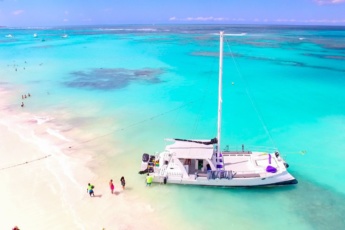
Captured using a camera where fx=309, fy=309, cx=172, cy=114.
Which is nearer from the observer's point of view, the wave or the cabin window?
the cabin window

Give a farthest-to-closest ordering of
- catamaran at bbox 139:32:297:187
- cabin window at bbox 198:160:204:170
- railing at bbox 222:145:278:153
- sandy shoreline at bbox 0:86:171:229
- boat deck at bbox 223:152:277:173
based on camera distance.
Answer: railing at bbox 222:145:278:153, boat deck at bbox 223:152:277:173, cabin window at bbox 198:160:204:170, catamaran at bbox 139:32:297:187, sandy shoreline at bbox 0:86:171:229

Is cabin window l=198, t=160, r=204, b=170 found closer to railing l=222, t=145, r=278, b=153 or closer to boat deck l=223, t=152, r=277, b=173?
boat deck l=223, t=152, r=277, b=173

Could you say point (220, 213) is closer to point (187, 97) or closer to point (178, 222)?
point (178, 222)

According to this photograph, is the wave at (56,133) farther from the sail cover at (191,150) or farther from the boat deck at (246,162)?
the boat deck at (246,162)

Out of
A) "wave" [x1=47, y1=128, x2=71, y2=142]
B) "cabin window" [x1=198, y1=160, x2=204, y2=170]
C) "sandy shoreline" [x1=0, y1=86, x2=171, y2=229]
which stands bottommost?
"sandy shoreline" [x1=0, y1=86, x2=171, y2=229]

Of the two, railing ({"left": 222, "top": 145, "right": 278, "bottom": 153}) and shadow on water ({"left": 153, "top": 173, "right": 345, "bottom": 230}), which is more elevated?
railing ({"left": 222, "top": 145, "right": 278, "bottom": 153})

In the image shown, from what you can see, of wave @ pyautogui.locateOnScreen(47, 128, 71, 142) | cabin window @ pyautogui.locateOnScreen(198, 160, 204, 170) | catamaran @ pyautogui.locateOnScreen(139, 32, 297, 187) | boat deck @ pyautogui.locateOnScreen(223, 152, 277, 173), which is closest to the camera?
catamaran @ pyautogui.locateOnScreen(139, 32, 297, 187)

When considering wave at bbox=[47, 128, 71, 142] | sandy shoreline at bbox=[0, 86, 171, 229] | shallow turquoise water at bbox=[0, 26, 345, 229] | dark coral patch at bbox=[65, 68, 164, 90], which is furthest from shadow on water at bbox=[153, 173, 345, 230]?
dark coral patch at bbox=[65, 68, 164, 90]
